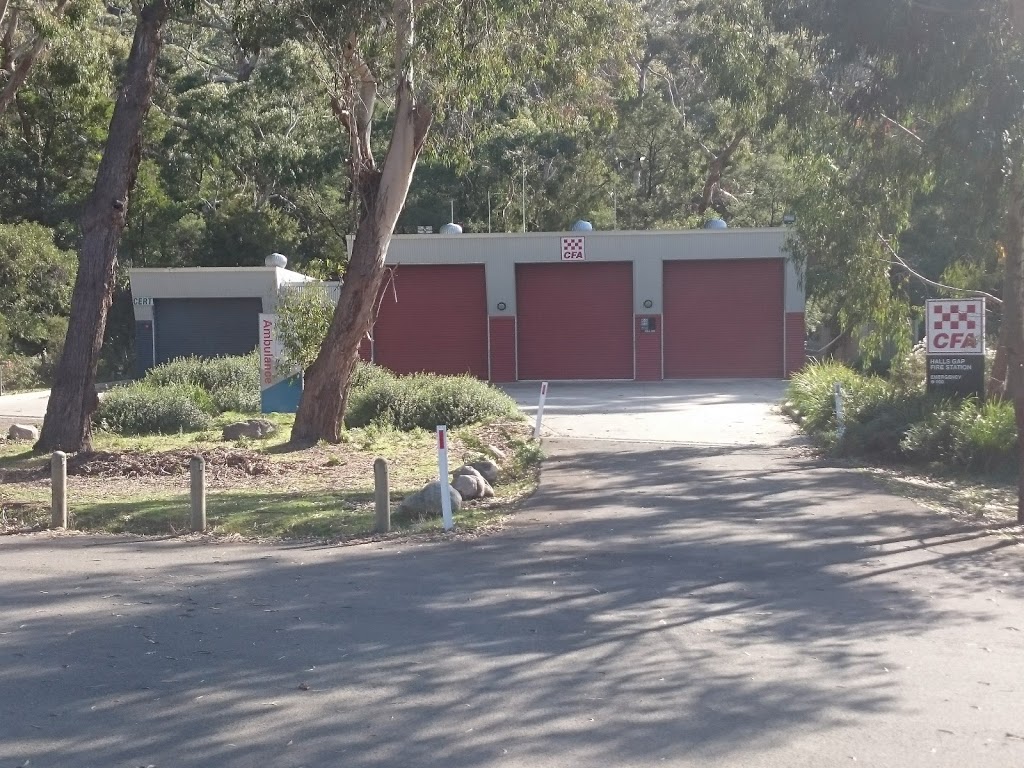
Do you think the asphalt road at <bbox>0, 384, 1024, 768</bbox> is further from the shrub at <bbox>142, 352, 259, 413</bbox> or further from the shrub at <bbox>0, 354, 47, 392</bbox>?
the shrub at <bbox>0, 354, 47, 392</bbox>

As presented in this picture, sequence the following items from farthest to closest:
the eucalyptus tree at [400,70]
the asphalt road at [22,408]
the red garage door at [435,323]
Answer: the red garage door at [435,323]
the asphalt road at [22,408]
the eucalyptus tree at [400,70]

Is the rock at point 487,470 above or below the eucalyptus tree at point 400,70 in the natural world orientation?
below

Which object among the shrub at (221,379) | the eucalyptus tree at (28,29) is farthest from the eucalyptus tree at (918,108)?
the shrub at (221,379)

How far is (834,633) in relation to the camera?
845 cm

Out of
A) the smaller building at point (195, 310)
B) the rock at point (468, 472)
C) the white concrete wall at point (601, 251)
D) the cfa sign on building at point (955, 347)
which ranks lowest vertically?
the rock at point (468, 472)

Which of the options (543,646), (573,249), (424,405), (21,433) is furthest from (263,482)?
(573,249)

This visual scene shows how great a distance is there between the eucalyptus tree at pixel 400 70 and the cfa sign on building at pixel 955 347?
6.73 meters

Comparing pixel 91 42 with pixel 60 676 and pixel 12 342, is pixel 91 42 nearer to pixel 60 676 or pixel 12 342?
pixel 60 676

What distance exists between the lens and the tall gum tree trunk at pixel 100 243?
60.0 ft

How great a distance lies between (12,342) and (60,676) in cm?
4129

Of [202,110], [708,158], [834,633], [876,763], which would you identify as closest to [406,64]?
[834,633]

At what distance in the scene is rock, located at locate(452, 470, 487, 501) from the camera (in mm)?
14703

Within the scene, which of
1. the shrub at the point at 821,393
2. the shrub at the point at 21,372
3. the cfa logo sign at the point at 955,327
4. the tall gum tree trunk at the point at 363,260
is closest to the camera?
the cfa logo sign at the point at 955,327

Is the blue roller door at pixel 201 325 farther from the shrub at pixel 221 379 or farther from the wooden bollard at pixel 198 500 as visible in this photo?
the wooden bollard at pixel 198 500
